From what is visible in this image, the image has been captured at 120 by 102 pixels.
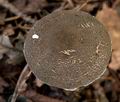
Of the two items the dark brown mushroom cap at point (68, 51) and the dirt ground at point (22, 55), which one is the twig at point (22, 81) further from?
the dark brown mushroom cap at point (68, 51)

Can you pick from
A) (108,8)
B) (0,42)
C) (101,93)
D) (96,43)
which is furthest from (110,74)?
(0,42)

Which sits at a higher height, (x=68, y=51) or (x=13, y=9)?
(x=68, y=51)

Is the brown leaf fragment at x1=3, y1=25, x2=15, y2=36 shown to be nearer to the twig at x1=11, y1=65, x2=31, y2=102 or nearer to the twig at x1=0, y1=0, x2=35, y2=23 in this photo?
the twig at x1=0, y1=0, x2=35, y2=23

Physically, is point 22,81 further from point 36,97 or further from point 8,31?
point 8,31

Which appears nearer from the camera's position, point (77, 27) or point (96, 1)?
point (77, 27)

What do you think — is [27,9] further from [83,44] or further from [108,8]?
[83,44]

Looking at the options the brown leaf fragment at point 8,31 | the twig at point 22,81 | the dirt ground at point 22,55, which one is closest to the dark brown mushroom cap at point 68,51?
the twig at point 22,81

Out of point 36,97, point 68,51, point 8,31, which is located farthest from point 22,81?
point 68,51
